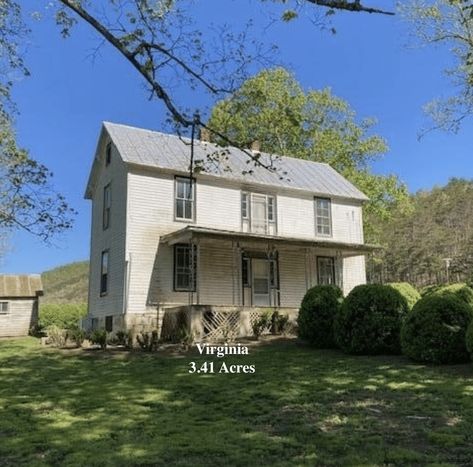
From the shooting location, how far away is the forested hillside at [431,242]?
36.9 meters

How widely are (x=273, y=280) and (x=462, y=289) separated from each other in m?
10.3

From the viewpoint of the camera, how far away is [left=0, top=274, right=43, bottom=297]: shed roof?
82.3ft

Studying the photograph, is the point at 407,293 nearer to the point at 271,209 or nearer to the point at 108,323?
the point at 271,209

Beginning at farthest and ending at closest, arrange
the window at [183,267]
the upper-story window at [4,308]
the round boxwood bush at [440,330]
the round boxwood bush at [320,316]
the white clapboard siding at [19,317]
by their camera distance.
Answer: the upper-story window at [4,308] → the white clapboard siding at [19,317] → the window at [183,267] → the round boxwood bush at [320,316] → the round boxwood bush at [440,330]

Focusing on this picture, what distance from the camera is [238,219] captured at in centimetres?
2080

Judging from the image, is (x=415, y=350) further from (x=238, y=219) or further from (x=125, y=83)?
(x=238, y=219)

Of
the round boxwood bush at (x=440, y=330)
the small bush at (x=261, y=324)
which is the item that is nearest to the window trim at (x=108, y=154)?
the small bush at (x=261, y=324)

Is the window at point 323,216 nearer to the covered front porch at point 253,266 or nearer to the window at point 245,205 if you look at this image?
the covered front porch at point 253,266

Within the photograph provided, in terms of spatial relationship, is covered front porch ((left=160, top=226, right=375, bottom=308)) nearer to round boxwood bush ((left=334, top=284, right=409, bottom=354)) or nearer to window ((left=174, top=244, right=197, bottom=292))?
window ((left=174, top=244, right=197, bottom=292))

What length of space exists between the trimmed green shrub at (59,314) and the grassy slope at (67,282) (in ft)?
73.7

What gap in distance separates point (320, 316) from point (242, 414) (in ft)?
24.0

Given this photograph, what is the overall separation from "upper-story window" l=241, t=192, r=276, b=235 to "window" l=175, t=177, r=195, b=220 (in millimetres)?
2277

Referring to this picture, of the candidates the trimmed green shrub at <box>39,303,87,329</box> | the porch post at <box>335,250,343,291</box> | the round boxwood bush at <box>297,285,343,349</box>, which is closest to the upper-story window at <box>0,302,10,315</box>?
the trimmed green shrub at <box>39,303,87,329</box>

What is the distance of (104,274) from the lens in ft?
66.8
